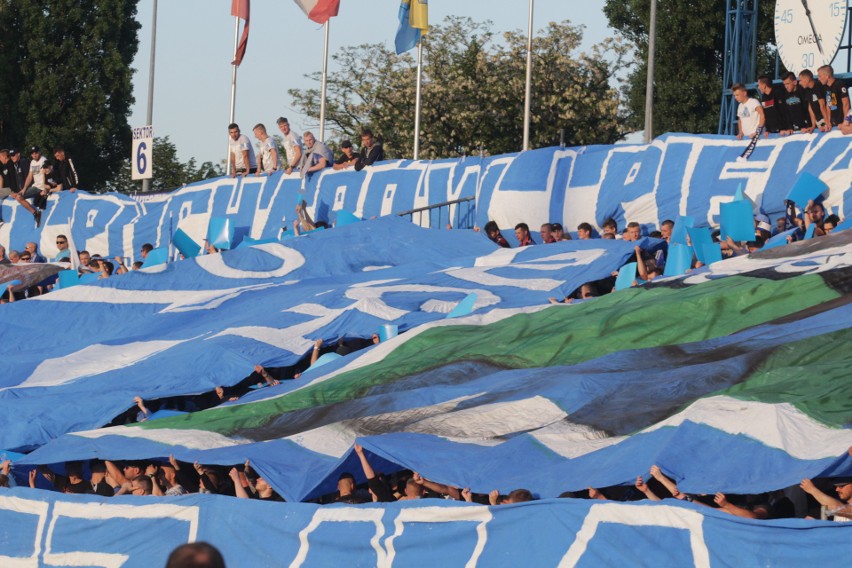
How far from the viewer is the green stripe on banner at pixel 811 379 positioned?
923 cm

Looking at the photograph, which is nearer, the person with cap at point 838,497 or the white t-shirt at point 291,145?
the person with cap at point 838,497

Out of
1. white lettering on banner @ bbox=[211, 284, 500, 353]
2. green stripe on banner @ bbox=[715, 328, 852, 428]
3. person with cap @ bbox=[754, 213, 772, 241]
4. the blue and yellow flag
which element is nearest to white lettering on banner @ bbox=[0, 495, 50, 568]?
white lettering on banner @ bbox=[211, 284, 500, 353]

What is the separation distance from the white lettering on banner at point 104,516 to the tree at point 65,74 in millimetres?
30155

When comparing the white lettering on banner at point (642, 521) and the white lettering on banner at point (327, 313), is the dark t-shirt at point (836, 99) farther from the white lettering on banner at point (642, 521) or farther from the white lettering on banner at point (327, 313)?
the white lettering on banner at point (642, 521)

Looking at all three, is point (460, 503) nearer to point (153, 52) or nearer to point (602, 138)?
point (153, 52)


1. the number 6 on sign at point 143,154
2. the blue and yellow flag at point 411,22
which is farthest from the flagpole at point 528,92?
the number 6 on sign at point 143,154

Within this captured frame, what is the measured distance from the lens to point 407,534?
8875 mm

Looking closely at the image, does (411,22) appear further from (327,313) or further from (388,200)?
(327,313)

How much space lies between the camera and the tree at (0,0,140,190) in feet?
131

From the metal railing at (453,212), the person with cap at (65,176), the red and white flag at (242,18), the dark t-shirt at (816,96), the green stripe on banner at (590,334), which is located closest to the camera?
the green stripe on banner at (590,334)

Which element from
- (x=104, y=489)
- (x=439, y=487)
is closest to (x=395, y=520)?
(x=439, y=487)

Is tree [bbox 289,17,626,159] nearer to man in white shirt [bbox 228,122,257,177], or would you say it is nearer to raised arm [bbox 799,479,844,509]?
man in white shirt [bbox 228,122,257,177]

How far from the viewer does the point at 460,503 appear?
8.72 metres

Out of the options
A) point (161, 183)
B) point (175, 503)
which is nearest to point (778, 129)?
point (175, 503)
